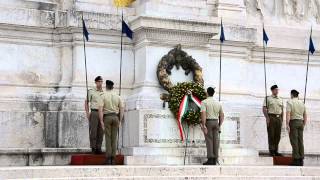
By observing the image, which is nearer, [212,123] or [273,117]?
[212,123]

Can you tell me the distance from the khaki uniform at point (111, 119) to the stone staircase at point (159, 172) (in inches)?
51.8

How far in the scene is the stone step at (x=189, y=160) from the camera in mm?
15317

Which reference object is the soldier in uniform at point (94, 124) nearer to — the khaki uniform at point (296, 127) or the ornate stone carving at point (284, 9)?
the khaki uniform at point (296, 127)

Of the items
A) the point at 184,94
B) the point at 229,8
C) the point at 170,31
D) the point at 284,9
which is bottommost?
the point at 184,94

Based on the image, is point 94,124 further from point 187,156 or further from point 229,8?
point 229,8

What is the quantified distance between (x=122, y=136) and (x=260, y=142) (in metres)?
4.00

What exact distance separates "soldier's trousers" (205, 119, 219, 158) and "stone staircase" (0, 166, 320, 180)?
1.11 m

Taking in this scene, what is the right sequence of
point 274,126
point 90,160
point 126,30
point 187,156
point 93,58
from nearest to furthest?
point 90,160 → point 187,156 → point 274,126 → point 126,30 → point 93,58

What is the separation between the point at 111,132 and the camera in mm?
14922

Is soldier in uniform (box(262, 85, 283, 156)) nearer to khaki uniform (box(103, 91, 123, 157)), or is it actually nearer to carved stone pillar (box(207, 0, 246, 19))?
carved stone pillar (box(207, 0, 246, 19))

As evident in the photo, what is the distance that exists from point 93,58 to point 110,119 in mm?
3118

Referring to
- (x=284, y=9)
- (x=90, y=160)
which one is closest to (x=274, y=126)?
(x=90, y=160)

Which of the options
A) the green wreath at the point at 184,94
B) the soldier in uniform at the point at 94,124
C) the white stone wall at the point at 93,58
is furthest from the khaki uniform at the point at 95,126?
the green wreath at the point at 184,94

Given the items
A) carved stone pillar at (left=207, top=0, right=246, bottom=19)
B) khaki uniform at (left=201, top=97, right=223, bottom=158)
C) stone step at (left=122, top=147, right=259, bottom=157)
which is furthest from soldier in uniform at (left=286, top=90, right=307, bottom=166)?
carved stone pillar at (left=207, top=0, right=246, bottom=19)
